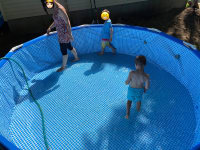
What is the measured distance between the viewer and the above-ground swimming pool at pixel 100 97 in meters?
3.01

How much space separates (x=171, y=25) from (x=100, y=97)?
4.30 meters

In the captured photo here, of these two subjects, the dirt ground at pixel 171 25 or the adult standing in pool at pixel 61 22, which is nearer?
the adult standing in pool at pixel 61 22

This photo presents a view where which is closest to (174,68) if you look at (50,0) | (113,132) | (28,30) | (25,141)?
(113,132)

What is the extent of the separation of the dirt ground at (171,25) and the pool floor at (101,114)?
7.13ft

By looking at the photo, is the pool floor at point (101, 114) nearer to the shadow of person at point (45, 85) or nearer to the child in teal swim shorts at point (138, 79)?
the shadow of person at point (45, 85)

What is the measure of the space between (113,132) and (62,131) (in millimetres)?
850

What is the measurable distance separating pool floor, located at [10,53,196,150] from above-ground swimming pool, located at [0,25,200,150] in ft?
0.05

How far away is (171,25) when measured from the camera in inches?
259

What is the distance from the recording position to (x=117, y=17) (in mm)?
7250

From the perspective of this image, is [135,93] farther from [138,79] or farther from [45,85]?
[45,85]

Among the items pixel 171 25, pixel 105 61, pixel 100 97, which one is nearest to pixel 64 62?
pixel 105 61

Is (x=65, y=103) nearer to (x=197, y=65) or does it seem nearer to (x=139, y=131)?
(x=139, y=131)

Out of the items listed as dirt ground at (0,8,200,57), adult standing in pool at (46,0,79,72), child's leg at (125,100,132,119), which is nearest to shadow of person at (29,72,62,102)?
adult standing in pool at (46,0,79,72)

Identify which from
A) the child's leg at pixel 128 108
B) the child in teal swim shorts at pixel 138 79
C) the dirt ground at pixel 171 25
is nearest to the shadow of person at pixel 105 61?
the child's leg at pixel 128 108
